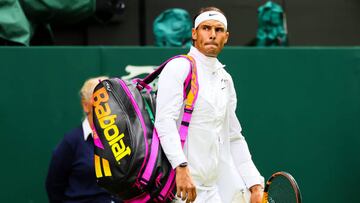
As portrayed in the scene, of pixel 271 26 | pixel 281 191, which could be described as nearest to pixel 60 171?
pixel 281 191

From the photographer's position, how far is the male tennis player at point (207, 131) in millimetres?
4008

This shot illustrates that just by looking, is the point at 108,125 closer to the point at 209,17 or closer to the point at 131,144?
the point at 131,144

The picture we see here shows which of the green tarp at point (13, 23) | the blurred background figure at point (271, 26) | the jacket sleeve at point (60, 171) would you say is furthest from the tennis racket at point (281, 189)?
the blurred background figure at point (271, 26)

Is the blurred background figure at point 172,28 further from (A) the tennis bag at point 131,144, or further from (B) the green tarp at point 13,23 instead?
(A) the tennis bag at point 131,144

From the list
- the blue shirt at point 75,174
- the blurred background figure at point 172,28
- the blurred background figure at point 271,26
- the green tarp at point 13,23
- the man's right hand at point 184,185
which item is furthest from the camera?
the blurred background figure at point 271,26

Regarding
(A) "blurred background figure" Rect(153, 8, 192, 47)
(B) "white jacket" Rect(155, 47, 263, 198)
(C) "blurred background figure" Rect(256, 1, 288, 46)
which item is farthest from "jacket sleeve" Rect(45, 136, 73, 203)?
(C) "blurred background figure" Rect(256, 1, 288, 46)

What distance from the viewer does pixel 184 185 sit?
3.91 metres

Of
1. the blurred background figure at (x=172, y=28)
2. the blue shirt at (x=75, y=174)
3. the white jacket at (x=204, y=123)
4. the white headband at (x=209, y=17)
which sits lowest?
the blue shirt at (x=75, y=174)

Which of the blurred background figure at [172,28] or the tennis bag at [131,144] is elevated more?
the blurred background figure at [172,28]

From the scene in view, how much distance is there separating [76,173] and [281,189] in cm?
183

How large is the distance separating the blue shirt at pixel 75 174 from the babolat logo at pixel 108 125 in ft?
4.49

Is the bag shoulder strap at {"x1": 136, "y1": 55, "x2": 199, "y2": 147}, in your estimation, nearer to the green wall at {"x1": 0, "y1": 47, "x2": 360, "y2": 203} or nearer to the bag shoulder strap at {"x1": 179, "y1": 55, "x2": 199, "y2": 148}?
the bag shoulder strap at {"x1": 179, "y1": 55, "x2": 199, "y2": 148}

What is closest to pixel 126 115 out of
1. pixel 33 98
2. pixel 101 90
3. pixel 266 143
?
pixel 101 90

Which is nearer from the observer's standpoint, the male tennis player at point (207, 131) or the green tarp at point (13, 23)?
the male tennis player at point (207, 131)
